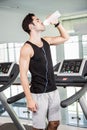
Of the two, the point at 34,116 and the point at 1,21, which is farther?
the point at 1,21

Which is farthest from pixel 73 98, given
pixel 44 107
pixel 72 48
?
pixel 72 48

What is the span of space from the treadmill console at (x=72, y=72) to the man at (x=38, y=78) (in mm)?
305

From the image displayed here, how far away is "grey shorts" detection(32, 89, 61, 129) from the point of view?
2168mm

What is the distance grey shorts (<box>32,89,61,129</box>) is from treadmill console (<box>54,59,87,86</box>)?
30cm

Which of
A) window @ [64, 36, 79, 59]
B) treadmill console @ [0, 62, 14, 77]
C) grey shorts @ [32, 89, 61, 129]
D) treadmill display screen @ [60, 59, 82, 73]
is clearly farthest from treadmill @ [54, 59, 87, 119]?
window @ [64, 36, 79, 59]

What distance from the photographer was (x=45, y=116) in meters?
2.21

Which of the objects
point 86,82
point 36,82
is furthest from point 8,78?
point 86,82

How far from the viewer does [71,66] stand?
2592 millimetres

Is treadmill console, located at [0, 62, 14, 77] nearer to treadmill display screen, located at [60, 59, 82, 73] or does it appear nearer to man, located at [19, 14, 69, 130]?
treadmill display screen, located at [60, 59, 82, 73]

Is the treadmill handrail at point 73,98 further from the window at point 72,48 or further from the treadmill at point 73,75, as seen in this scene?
the window at point 72,48

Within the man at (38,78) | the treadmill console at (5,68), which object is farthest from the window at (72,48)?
the man at (38,78)

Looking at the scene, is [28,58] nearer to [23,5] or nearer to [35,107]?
[35,107]

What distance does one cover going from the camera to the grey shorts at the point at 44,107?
2168 millimetres

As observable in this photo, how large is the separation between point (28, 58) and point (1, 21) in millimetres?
2404
